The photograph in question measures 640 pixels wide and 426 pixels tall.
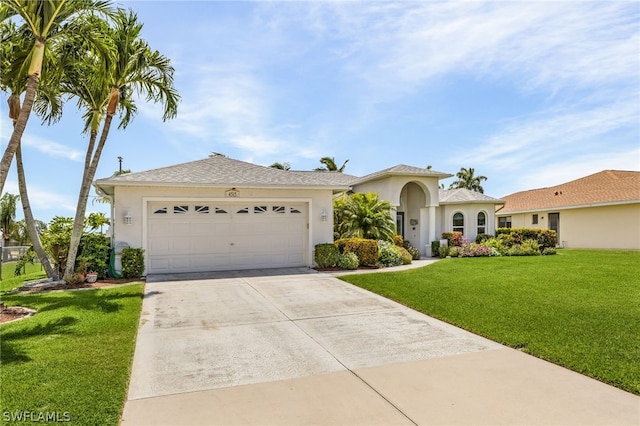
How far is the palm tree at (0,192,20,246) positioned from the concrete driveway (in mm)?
33015

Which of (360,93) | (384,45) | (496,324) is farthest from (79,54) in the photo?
(496,324)

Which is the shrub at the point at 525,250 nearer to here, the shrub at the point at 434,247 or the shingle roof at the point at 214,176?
the shrub at the point at 434,247

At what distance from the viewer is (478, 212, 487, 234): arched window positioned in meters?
21.0

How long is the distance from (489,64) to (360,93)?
15.0 feet

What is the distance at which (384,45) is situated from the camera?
1070 cm

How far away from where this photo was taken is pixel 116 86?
1048cm

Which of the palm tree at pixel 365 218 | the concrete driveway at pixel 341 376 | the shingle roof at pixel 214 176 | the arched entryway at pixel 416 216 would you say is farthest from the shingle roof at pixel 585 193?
the concrete driveway at pixel 341 376

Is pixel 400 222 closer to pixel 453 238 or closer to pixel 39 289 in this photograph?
pixel 453 238

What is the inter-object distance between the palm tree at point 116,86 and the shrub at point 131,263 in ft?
4.18

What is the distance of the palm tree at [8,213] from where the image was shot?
31.2 meters

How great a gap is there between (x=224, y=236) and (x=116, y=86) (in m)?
5.48

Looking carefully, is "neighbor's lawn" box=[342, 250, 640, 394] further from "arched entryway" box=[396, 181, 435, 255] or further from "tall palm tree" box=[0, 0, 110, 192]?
"tall palm tree" box=[0, 0, 110, 192]

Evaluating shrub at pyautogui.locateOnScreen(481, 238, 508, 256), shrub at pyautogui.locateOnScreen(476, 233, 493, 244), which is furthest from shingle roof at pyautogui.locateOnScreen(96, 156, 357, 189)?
shrub at pyautogui.locateOnScreen(476, 233, 493, 244)

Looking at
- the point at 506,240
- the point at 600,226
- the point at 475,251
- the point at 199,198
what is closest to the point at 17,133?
the point at 199,198
